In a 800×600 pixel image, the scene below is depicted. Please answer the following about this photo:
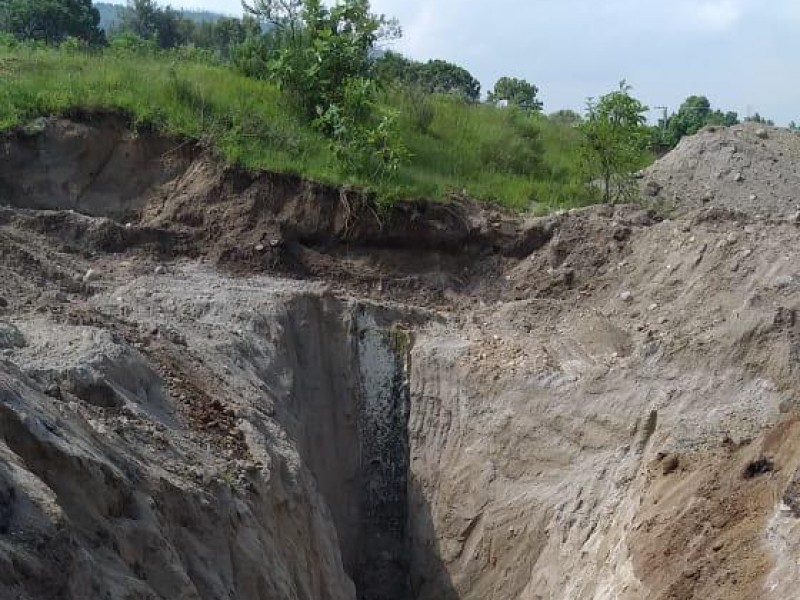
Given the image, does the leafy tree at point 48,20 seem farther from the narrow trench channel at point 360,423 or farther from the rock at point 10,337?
the rock at point 10,337

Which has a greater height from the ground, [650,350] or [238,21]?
[238,21]

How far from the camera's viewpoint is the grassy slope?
13.8 meters

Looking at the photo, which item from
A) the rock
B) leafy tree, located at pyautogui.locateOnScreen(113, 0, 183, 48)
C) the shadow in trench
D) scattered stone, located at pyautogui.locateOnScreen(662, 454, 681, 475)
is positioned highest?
leafy tree, located at pyautogui.locateOnScreen(113, 0, 183, 48)

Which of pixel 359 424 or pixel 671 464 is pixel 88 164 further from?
pixel 671 464

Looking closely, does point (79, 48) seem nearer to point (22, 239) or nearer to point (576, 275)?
point (22, 239)

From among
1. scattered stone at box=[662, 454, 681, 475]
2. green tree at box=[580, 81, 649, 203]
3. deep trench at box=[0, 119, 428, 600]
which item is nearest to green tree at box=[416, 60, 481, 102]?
green tree at box=[580, 81, 649, 203]

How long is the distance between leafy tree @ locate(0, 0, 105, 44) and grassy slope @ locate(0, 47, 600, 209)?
16525 mm

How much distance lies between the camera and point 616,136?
588 inches

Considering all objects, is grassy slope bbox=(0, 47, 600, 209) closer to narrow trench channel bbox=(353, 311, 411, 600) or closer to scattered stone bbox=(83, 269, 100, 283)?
narrow trench channel bbox=(353, 311, 411, 600)

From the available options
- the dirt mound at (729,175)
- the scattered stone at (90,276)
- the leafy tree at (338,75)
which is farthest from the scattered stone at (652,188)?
the scattered stone at (90,276)

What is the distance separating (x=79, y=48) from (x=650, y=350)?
10653 millimetres

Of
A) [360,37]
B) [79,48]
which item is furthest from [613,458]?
[79,48]

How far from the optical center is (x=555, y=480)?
10.7m

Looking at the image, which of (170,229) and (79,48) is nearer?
(170,229)
